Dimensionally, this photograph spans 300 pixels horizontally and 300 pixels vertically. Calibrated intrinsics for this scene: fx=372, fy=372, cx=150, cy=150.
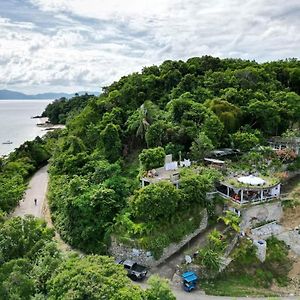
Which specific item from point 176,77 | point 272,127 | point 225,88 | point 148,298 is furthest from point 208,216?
point 176,77

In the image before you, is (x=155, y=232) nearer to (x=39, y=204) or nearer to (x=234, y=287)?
(x=234, y=287)

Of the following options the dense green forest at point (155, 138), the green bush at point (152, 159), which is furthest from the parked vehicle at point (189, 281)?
the green bush at point (152, 159)

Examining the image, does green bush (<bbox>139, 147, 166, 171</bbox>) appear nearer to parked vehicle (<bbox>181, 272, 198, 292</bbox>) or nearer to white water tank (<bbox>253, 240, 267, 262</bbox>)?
white water tank (<bbox>253, 240, 267, 262</bbox>)

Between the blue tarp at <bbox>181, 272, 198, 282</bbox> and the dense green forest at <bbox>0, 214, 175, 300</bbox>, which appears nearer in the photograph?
the dense green forest at <bbox>0, 214, 175, 300</bbox>

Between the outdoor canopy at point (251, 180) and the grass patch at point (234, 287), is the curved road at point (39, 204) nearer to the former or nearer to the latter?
the grass patch at point (234, 287)

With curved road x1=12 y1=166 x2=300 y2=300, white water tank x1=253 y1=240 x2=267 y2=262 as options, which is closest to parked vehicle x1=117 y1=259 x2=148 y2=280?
curved road x1=12 y1=166 x2=300 y2=300
